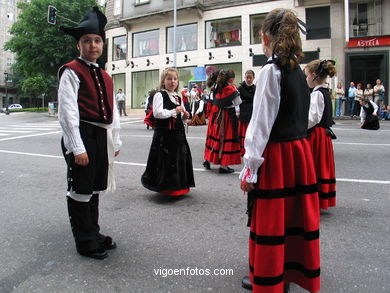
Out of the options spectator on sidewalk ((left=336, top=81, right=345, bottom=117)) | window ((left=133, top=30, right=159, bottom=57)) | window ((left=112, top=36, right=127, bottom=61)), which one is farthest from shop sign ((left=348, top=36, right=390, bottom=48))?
window ((left=112, top=36, right=127, bottom=61))

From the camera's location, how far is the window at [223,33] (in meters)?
25.7

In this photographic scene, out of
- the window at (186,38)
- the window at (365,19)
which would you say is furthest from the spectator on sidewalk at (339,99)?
the window at (186,38)

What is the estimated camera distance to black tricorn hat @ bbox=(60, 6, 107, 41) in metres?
2.82

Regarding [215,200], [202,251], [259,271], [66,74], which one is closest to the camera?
[259,271]

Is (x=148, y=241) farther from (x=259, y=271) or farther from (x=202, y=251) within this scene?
(x=259, y=271)

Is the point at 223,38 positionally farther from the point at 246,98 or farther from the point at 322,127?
the point at 322,127

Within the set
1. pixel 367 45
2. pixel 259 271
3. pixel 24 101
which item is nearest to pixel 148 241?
pixel 259 271

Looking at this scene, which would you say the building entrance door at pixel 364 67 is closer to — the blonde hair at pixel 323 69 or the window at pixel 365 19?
the window at pixel 365 19

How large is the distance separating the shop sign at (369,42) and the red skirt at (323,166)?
68.3ft

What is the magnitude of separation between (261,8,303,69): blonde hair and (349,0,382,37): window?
23.3 metres

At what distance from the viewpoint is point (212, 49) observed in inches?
1033

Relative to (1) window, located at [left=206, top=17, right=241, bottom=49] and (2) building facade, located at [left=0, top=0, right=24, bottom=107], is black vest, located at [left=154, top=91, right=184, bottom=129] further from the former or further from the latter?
(2) building facade, located at [left=0, top=0, right=24, bottom=107]

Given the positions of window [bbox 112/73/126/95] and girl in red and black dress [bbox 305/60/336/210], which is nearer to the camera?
girl in red and black dress [bbox 305/60/336/210]

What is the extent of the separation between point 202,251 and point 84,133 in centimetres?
150
